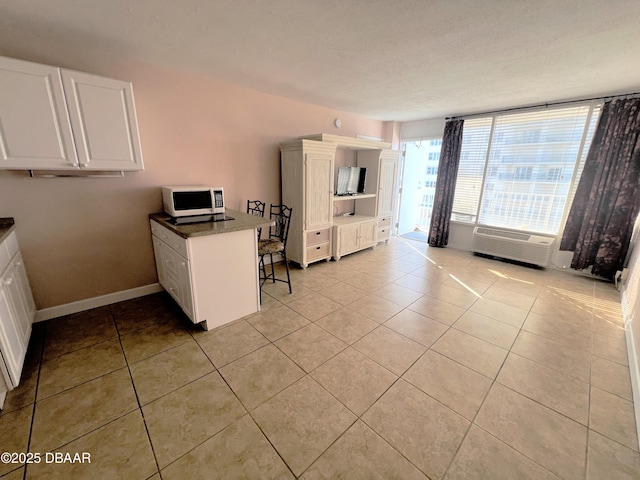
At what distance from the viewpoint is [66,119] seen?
2084mm

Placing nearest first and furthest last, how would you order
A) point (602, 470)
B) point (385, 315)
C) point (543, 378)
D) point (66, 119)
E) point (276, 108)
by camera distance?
point (602, 470) → point (543, 378) → point (66, 119) → point (385, 315) → point (276, 108)

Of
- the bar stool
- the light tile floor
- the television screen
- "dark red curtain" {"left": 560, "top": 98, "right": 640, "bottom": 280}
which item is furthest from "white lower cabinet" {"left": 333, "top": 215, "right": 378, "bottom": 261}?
"dark red curtain" {"left": 560, "top": 98, "right": 640, "bottom": 280}

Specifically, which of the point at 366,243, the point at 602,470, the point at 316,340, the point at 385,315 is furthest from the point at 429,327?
the point at 366,243

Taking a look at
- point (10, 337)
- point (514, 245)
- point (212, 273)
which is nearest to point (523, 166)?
point (514, 245)

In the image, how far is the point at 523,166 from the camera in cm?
415

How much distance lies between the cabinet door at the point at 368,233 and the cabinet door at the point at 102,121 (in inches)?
133

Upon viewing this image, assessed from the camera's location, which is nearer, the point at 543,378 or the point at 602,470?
the point at 602,470

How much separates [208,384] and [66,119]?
236 centimetres

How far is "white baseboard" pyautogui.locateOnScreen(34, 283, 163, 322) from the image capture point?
2490 millimetres

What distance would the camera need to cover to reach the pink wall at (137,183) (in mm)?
2344

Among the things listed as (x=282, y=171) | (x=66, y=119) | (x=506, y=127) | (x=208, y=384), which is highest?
(x=506, y=127)

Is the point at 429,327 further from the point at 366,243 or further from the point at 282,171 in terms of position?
the point at 282,171

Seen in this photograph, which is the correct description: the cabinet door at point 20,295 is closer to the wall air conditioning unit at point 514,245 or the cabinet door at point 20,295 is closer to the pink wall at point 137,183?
A: the pink wall at point 137,183

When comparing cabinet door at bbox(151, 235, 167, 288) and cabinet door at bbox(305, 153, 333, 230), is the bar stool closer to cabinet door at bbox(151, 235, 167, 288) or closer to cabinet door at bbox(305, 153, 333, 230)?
cabinet door at bbox(305, 153, 333, 230)
